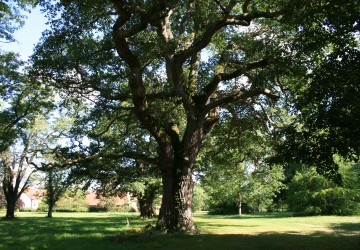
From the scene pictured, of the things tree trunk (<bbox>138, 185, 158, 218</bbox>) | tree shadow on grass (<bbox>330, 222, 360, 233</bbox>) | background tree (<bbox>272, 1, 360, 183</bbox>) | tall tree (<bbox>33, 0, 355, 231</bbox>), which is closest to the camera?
background tree (<bbox>272, 1, 360, 183</bbox>)

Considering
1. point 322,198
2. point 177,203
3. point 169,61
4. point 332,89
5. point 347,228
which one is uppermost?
point 169,61

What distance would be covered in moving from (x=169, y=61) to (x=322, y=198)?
1117 inches

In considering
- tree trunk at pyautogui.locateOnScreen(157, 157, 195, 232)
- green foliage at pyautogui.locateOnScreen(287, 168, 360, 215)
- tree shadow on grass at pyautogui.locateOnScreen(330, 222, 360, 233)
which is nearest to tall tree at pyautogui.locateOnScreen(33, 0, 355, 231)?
tree trunk at pyautogui.locateOnScreen(157, 157, 195, 232)

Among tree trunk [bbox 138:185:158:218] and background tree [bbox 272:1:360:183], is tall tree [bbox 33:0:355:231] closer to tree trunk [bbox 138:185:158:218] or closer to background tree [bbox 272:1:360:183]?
background tree [bbox 272:1:360:183]

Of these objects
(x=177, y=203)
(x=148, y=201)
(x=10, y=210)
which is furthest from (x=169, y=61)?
(x=10, y=210)

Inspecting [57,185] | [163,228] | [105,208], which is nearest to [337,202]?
[163,228]

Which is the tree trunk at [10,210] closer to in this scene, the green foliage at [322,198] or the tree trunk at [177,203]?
the tree trunk at [177,203]

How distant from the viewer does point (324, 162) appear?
9914 mm

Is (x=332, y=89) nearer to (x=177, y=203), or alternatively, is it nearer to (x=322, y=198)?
(x=177, y=203)

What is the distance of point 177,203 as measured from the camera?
1711 centimetres

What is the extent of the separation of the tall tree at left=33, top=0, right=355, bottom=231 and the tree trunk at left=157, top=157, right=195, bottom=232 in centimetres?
5

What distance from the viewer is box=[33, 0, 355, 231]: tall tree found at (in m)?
13.0

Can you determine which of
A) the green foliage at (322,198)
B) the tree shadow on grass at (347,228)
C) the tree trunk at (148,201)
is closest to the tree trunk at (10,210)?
the tree trunk at (148,201)

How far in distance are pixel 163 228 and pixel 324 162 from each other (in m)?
9.12
